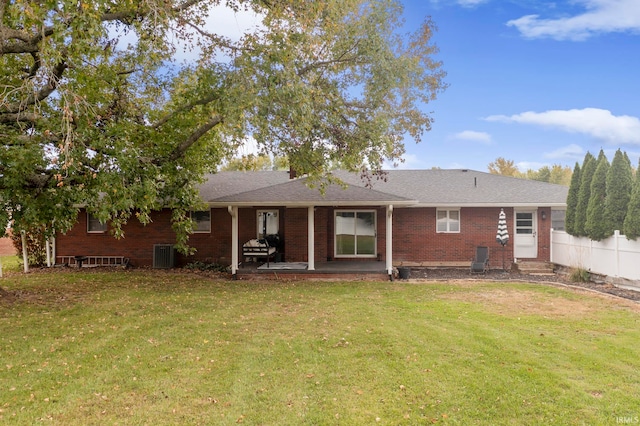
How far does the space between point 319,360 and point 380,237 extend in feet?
36.3

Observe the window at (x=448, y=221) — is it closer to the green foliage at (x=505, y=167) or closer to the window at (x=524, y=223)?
the window at (x=524, y=223)

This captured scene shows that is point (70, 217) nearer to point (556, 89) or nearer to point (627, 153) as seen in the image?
point (627, 153)

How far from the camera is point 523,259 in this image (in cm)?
1664

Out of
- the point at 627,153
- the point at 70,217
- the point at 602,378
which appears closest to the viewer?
the point at 602,378

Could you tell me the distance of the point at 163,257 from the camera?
16.4 m

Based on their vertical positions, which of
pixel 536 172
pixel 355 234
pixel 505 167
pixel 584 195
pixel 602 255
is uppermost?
pixel 505 167

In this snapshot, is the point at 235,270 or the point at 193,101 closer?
the point at 193,101

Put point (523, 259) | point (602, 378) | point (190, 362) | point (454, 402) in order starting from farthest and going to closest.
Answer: point (523, 259)
point (190, 362)
point (602, 378)
point (454, 402)

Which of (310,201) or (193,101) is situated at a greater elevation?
(193,101)

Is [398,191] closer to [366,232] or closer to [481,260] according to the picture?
[366,232]

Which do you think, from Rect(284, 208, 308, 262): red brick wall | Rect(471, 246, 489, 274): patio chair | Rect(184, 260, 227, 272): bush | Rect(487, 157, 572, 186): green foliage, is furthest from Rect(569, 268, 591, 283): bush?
Rect(487, 157, 572, 186): green foliage

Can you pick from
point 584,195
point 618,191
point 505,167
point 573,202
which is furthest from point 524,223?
point 505,167

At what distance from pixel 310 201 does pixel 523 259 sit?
9.47 m

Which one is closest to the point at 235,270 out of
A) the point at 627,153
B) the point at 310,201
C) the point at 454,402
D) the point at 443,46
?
the point at 310,201
